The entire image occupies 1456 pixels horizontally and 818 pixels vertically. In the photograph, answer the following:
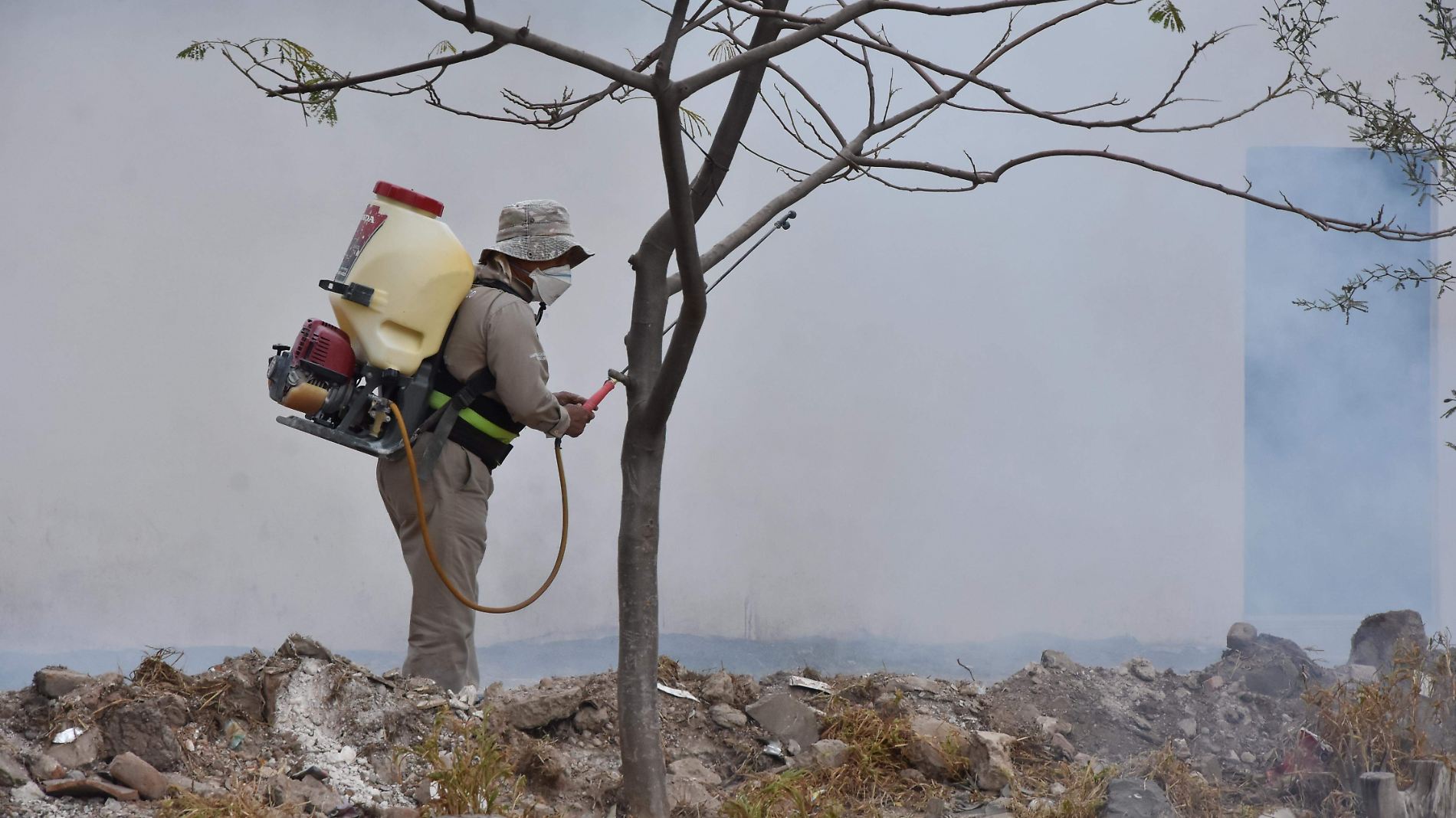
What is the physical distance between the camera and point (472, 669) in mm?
3574

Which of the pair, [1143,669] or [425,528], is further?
[1143,669]

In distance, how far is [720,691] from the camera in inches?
148

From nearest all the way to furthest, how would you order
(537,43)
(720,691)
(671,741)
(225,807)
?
(537,43)
(225,807)
(671,741)
(720,691)

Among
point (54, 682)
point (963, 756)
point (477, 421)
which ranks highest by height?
point (477, 421)

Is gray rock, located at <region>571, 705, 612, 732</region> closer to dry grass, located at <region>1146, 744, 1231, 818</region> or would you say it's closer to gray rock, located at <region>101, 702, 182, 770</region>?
gray rock, located at <region>101, 702, 182, 770</region>

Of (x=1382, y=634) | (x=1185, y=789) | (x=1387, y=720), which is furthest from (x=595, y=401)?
(x=1382, y=634)

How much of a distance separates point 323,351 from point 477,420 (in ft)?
1.64

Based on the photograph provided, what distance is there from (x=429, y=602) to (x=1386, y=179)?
4390 mm

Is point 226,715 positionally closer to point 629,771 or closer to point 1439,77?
point 629,771

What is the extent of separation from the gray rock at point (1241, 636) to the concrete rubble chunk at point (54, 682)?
14.0 feet

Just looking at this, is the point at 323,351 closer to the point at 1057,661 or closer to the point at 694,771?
the point at 694,771

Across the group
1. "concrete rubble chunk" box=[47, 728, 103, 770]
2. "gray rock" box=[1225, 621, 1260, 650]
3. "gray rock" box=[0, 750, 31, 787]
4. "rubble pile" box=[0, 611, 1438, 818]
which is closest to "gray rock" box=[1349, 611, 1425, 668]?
"rubble pile" box=[0, 611, 1438, 818]

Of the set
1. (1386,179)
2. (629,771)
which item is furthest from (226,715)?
(1386,179)

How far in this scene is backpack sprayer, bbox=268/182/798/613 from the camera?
3232 mm
